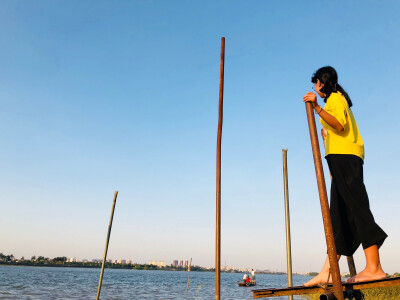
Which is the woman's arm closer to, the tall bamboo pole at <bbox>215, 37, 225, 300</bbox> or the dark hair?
the dark hair

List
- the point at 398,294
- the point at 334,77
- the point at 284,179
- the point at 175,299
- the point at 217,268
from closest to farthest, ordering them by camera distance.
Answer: the point at 334,77 < the point at 217,268 < the point at 284,179 < the point at 398,294 < the point at 175,299

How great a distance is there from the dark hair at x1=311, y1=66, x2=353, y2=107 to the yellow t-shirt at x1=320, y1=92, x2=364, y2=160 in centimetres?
12

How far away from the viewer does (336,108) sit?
3.46m

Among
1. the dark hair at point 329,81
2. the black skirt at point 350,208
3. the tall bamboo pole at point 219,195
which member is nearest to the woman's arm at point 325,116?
the black skirt at point 350,208

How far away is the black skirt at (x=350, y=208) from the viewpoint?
314 centimetres

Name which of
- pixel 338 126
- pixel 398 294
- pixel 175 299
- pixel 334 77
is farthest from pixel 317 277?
pixel 175 299

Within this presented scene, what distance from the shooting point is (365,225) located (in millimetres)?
3148

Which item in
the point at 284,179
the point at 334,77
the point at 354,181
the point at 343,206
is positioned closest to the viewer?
the point at 354,181

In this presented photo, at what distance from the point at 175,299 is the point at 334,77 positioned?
34552 mm

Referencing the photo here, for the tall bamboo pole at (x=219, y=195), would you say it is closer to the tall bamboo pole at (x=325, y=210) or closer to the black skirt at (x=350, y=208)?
the black skirt at (x=350, y=208)

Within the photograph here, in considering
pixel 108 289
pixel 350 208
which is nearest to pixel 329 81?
pixel 350 208

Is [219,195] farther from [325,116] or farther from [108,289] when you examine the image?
[108,289]

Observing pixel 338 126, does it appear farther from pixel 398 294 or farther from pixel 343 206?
pixel 398 294

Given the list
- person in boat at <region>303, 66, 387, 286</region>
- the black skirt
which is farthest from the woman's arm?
the black skirt
